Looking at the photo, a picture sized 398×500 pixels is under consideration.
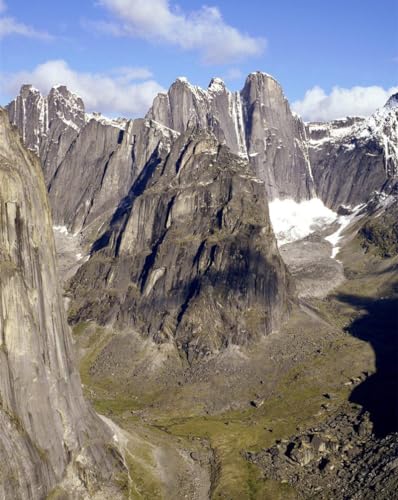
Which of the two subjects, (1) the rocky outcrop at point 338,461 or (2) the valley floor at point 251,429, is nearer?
(1) the rocky outcrop at point 338,461

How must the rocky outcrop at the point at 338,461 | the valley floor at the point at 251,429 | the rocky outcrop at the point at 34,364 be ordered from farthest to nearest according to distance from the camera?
the valley floor at the point at 251,429 < the rocky outcrop at the point at 338,461 < the rocky outcrop at the point at 34,364

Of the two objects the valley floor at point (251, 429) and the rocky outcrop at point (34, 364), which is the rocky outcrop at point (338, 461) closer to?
the valley floor at point (251, 429)

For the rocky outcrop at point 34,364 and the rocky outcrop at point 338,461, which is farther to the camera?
the rocky outcrop at point 338,461

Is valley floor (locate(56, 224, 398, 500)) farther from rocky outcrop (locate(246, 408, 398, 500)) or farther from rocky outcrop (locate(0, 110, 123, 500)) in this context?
rocky outcrop (locate(0, 110, 123, 500))

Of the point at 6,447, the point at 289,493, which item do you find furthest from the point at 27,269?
the point at 289,493

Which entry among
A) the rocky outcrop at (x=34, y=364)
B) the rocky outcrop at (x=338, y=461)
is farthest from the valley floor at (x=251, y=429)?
the rocky outcrop at (x=34, y=364)

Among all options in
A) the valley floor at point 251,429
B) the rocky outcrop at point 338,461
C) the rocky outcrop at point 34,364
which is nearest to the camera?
the rocky outcrop at point 34,364

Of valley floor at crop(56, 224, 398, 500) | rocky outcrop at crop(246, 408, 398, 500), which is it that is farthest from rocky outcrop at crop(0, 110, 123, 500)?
rocky outcrop at crop(246, 408, 398, 500)

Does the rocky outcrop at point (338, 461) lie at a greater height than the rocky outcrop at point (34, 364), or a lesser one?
lesser

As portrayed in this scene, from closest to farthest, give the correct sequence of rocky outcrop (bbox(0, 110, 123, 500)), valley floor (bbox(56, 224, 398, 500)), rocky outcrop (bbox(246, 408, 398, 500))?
1. rocky outcrop (bbox(0, 110, 123, 500))
2. rocky outcrop (bbox(246, 408, 398, 500))
3. valley floor (bbox(56, 224, 398, 500))
